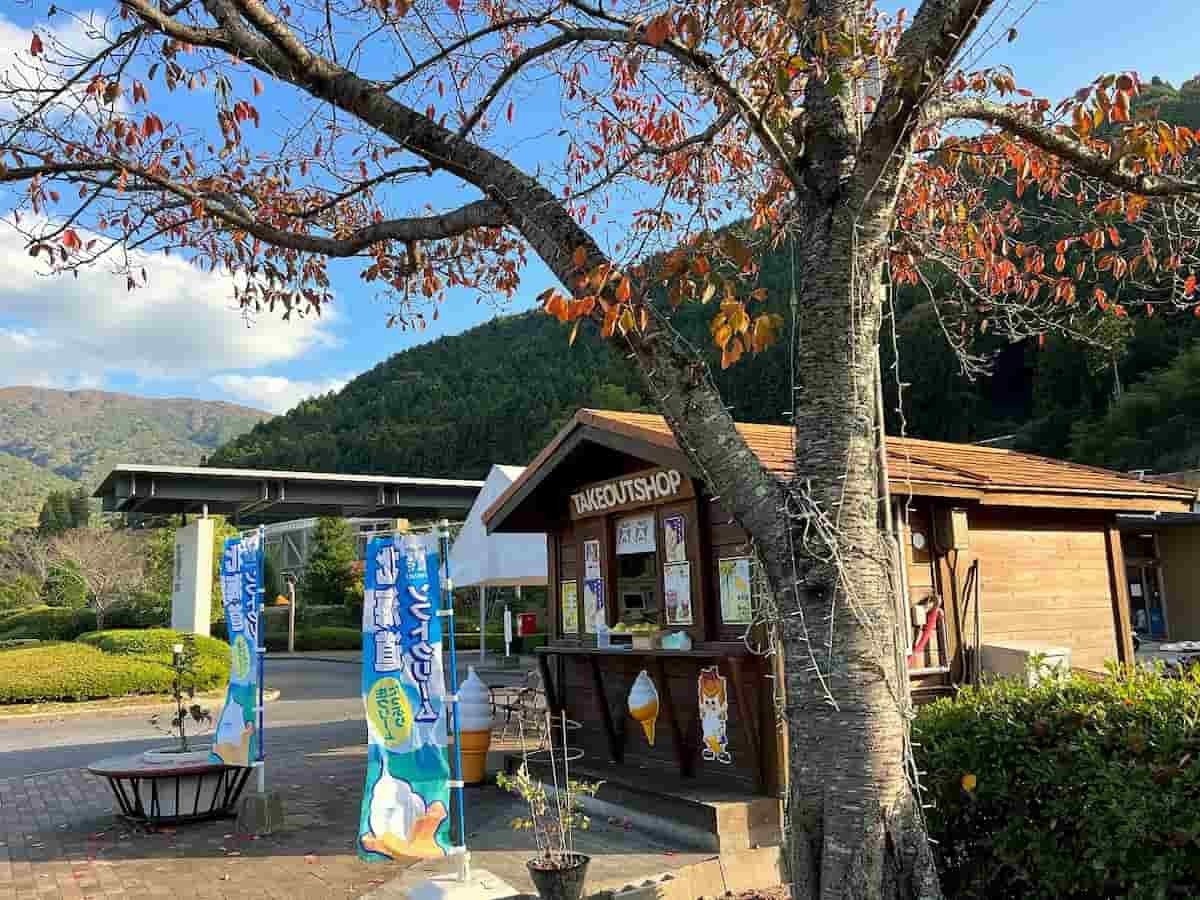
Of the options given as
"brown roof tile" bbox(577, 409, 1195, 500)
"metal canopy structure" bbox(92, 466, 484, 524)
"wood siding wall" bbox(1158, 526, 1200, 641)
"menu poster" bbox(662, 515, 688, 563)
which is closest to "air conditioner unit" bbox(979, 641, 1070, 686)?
"brown roof tile" bbox(577, 409, 1195, 500)

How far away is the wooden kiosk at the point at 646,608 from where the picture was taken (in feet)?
23.7

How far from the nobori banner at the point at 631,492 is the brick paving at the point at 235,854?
2.77 metres

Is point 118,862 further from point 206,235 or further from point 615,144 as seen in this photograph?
point 615,144

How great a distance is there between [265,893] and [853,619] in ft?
15.4

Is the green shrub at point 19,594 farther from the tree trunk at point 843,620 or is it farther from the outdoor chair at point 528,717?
the tree trunk at point 843,620

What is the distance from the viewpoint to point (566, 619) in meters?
9.81

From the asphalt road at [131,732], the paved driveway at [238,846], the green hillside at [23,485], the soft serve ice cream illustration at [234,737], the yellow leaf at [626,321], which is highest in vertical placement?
the green hillside at [23,485]

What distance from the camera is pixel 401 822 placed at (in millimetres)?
5875

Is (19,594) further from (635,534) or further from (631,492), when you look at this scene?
(631,492)

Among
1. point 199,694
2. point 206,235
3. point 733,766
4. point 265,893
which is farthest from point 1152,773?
point 199,694

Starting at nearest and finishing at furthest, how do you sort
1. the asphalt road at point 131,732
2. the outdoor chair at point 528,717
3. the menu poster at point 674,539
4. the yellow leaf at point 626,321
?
the yellow leaf at point 626,321 < the menu poster at point 674,539 < the outdoor chair at point 528,717 < the asphalt road at point 131,732

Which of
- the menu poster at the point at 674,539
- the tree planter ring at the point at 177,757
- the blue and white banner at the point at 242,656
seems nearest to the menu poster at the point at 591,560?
the menu poster at the point at 674,539

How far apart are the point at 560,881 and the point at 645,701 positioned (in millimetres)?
3084

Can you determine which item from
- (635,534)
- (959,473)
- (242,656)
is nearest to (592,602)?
(635,534)
